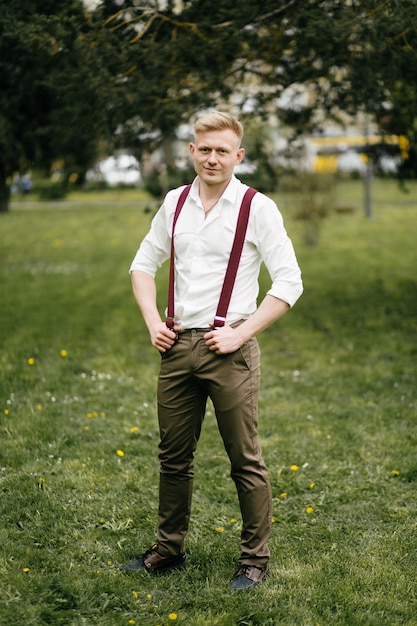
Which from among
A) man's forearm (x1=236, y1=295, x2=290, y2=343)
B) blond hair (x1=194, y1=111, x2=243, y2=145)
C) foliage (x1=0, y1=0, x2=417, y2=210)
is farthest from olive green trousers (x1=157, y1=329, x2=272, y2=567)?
foliage (x1=0, y1=0, x2=417, y2=210)

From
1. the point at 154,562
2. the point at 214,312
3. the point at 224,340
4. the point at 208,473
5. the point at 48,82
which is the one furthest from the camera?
the point at 48,82

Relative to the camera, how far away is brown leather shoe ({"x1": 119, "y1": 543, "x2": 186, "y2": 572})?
13.2 feet

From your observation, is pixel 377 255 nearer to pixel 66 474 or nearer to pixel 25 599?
pixel 66 474

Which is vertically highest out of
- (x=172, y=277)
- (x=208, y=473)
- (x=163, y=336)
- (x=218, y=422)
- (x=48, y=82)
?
(x=48, y=82)

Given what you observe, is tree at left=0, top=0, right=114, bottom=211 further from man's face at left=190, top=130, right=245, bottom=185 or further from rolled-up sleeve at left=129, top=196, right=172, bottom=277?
man's face at left=190, top=130, right=245, bottom=185

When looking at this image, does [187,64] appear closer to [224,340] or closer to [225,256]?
[225,256]

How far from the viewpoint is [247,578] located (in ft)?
12.7

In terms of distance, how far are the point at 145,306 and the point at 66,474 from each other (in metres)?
1.98

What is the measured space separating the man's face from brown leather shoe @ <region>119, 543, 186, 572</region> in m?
1.94

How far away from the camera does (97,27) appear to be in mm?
6965

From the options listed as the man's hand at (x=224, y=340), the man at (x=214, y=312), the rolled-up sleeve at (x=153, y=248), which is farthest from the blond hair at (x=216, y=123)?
the man's hand at (x=224, y=340)

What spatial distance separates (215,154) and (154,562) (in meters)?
2.10

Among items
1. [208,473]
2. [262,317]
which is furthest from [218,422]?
[208,473]

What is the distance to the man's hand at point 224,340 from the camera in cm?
352
